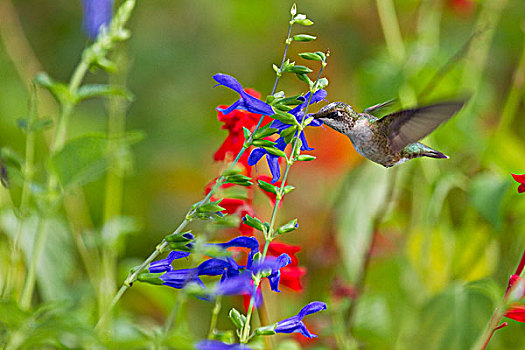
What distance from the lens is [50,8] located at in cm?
258

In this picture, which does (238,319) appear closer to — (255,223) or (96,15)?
(255,223)

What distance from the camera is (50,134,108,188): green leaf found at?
888 millimetres

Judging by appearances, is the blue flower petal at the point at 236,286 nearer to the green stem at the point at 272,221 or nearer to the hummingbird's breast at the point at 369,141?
the green stem at the point at 272,221

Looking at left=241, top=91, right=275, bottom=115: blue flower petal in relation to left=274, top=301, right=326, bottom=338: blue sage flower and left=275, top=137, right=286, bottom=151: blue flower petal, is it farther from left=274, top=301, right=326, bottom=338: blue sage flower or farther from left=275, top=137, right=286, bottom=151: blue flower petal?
left=274, top=301, right=326, bottom=338: blue sage flower

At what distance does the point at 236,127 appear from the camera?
2.72 feet

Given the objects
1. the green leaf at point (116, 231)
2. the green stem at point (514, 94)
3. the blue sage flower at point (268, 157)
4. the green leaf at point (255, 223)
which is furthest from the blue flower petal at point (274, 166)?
the green stem at point (514, 94)

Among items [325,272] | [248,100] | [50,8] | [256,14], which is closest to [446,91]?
[325,272]

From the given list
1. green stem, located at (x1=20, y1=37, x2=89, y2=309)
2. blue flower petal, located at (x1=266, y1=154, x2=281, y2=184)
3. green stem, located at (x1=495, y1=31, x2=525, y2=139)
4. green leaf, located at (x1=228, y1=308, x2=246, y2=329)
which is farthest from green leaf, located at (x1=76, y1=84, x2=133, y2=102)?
green stem, located at (x1=495, y1=31, x2=525, y2=139)

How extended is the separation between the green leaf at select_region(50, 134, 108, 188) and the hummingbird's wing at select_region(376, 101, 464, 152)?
0.37 m

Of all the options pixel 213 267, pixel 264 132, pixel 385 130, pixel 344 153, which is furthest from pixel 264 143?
pixel 344 153

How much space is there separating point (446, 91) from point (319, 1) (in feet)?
4.12

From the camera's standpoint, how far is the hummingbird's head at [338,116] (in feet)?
2.61

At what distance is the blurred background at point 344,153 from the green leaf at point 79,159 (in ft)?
0.71

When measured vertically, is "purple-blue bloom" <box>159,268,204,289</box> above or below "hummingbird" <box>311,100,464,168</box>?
below
